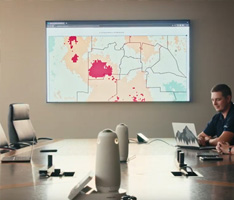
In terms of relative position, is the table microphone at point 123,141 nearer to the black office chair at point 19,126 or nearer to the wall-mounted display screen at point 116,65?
the black office chair at point 19,126

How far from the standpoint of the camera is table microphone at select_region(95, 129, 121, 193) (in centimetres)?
163

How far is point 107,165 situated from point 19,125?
380cm

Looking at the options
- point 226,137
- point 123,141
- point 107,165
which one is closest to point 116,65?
point 226,137

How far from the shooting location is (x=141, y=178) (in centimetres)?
222

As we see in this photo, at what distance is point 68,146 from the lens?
13.1ft

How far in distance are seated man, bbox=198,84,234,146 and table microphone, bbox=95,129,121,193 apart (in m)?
2.44

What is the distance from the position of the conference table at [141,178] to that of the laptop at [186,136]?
265mm

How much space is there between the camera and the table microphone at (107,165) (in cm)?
163

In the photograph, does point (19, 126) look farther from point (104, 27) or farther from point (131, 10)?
point (131, 10)

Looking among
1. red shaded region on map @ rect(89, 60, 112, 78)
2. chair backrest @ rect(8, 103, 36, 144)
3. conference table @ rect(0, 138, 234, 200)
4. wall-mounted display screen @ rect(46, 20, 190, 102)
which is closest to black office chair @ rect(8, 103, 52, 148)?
chair backrest @ rect(8, 103, 36, 144)

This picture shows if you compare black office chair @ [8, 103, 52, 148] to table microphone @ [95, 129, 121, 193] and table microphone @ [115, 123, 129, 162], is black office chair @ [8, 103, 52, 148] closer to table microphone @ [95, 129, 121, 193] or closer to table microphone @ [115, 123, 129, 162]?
table microphone @ [115, 123, 129, 162]

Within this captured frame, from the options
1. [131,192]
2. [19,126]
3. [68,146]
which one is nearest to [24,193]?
[131,192]

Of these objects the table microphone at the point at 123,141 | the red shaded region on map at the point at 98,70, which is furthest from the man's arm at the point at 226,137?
the red shaded region on map at the point at 98,70

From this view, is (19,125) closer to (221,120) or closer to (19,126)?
(19,126)
